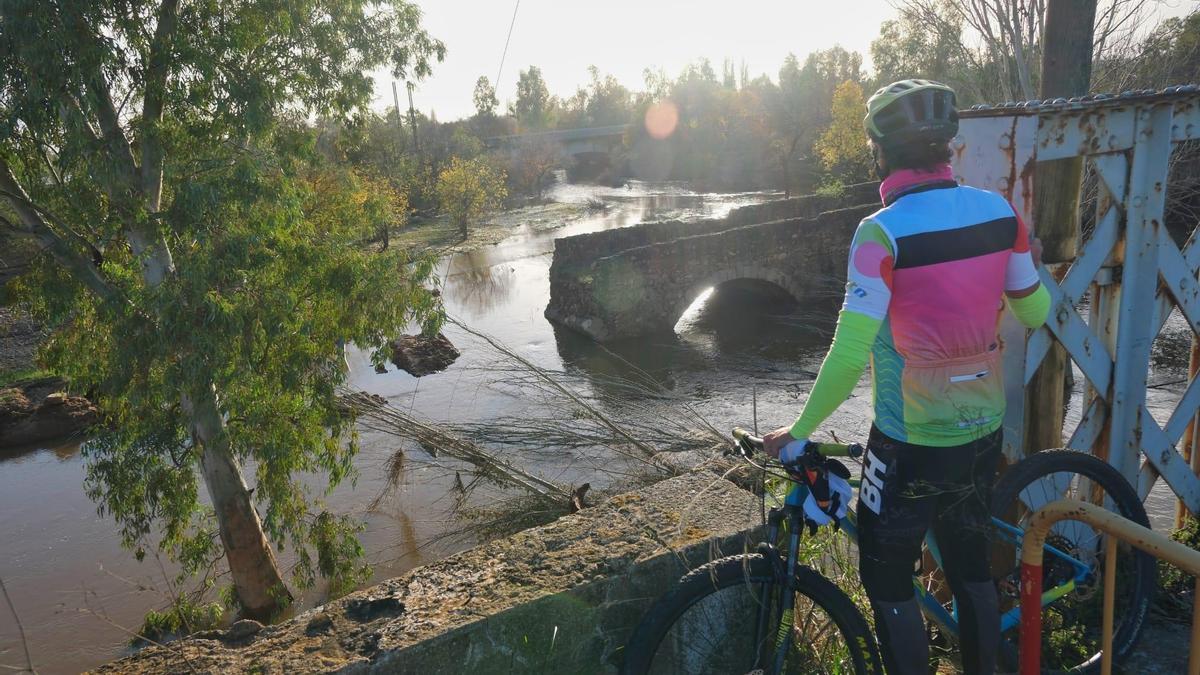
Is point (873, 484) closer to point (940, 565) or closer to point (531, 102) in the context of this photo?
point (940, 565)

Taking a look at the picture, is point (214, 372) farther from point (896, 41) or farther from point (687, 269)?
point (896, 41)

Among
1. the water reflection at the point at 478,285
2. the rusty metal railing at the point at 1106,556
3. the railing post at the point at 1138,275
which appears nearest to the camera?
the rusty metal railing at the point at 1106,556

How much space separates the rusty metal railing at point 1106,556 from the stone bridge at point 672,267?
15.9 m

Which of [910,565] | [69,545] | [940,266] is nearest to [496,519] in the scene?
[910,565]

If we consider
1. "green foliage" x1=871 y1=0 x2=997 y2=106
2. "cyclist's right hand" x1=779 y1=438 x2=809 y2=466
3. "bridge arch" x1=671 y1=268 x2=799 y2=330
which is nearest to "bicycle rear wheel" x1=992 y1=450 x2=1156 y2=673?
"cyclist's right hand" x1=779 y1=438 x2=809 y2=466

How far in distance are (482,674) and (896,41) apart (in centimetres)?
3686

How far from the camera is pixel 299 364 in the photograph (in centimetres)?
732

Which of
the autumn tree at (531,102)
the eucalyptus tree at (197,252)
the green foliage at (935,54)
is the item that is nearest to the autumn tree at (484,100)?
the autumn tree at (531,102)

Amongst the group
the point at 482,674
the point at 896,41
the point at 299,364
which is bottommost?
the point at 299,364

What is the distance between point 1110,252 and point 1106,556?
1.37 metres

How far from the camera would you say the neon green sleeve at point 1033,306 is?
6.78ft

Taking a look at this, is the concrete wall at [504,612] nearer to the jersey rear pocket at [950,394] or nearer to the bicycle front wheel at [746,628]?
the bicycle front wheel at [746,628]

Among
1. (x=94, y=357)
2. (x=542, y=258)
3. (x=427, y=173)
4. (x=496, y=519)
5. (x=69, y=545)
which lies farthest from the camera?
(x=427, y=173)

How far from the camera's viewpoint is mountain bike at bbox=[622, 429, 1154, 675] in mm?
2018
